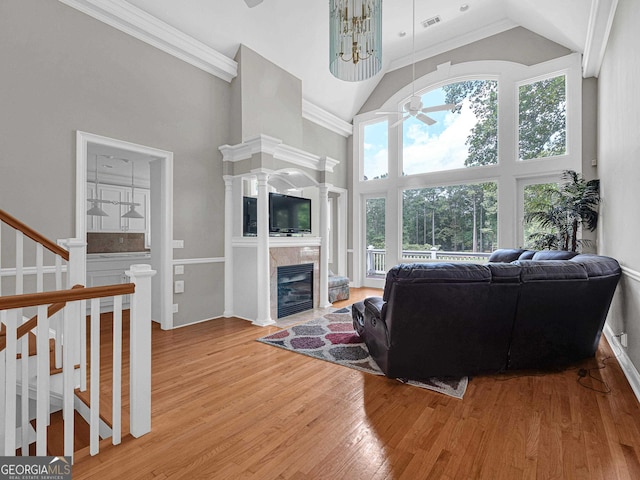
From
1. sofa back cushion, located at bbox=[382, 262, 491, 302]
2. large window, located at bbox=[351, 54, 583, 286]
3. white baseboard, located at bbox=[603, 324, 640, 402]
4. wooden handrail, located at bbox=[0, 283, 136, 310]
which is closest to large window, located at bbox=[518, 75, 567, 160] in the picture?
large window, located at bbox=[351, 54, 583, 286]

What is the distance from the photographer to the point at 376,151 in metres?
Result: 7.14

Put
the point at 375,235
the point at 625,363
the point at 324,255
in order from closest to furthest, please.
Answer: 1. the point at 625,363
2. the point at 324,255
3. the point at 375,235

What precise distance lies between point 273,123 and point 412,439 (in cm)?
460

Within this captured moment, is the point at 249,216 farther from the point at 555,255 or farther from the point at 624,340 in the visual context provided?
the point at 624,340

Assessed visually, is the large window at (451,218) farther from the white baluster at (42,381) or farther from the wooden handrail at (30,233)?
the white baluster at (42,381)

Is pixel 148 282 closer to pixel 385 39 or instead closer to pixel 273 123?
pixel 273 123

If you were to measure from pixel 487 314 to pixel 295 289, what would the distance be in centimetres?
289

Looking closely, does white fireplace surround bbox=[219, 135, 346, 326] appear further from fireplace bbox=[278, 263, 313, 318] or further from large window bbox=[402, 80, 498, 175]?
large window bbox=[402, 80, 498, 175]

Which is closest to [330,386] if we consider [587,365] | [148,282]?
[148,282]

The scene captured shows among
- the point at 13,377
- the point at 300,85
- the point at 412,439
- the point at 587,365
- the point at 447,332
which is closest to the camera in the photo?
the point at 13,377

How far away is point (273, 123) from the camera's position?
5000mm

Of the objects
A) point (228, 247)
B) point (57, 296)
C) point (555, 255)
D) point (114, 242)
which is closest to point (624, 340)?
point (555, 255)

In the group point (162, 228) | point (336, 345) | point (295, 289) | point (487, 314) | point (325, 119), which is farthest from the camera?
point (325, 119)

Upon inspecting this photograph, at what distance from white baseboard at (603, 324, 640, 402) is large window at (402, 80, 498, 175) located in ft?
11.5
